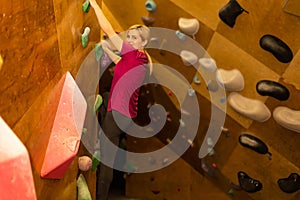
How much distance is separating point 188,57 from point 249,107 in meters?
0.39

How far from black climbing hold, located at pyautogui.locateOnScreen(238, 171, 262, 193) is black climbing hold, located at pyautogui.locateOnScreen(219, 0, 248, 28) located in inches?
33.2

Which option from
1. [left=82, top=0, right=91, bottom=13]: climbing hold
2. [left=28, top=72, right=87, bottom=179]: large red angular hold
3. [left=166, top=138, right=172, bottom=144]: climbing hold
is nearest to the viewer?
[left=28, top=72, right=87, bottom=179]: large red angular hold

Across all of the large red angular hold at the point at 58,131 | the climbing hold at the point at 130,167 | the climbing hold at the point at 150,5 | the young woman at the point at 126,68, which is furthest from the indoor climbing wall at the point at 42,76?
the climbing hold at the point at 130,167

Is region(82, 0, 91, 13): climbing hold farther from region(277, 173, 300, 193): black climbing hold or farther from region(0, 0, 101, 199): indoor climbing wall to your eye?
region(277, 173, 300, 193): black climbing hold

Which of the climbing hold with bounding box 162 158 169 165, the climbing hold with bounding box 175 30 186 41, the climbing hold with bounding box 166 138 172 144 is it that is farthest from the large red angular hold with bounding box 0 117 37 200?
the climbing hold with bounding box 162 158 169 165

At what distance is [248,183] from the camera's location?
2.33 meters

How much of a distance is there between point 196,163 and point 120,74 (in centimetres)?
87

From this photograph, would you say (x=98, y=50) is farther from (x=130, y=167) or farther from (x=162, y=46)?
(x=130, y=167)

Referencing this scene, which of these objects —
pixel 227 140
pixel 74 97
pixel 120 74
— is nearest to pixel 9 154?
pixel 74 97

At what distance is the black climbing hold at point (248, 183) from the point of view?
2299 mm

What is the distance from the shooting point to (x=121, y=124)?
2357 mm

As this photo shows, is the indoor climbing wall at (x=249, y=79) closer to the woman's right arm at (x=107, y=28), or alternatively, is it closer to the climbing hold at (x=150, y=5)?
the climbing hold at (x=150, y=5)

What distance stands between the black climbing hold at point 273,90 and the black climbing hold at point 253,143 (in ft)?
0.90

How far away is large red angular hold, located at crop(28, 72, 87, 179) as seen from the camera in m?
1.25
